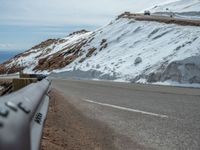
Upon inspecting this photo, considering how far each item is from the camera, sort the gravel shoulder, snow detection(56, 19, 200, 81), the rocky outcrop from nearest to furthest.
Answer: the gravel shoulder
the rocky outcrop
snow detection(56, 19, 200, 81)

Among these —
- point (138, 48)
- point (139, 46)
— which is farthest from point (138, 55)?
point (139, 46)

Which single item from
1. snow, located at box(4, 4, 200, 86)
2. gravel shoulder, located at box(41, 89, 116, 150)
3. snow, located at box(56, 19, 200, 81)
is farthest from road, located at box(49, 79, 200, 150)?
snow, located at box(56, 19, 200, 81)

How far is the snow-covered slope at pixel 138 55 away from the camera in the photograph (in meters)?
33.3

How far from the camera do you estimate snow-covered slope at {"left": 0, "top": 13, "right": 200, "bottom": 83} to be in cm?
3328

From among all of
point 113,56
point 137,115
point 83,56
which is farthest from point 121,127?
point 83,56

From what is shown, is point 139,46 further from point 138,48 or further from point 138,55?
point 138,55

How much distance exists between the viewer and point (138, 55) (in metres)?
44.8

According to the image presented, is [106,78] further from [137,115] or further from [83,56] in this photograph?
[137,115]

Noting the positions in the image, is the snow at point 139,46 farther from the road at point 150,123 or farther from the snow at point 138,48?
the road at point 150,123

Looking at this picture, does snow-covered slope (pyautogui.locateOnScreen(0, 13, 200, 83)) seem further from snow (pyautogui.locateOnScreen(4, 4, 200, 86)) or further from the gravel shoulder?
the gravel shoulder

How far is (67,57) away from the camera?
216 ft

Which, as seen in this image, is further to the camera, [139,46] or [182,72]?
[139,46]

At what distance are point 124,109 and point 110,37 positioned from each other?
167 feet

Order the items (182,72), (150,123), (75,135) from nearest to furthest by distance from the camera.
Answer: (75,135) → (150,123) → (182,72)
